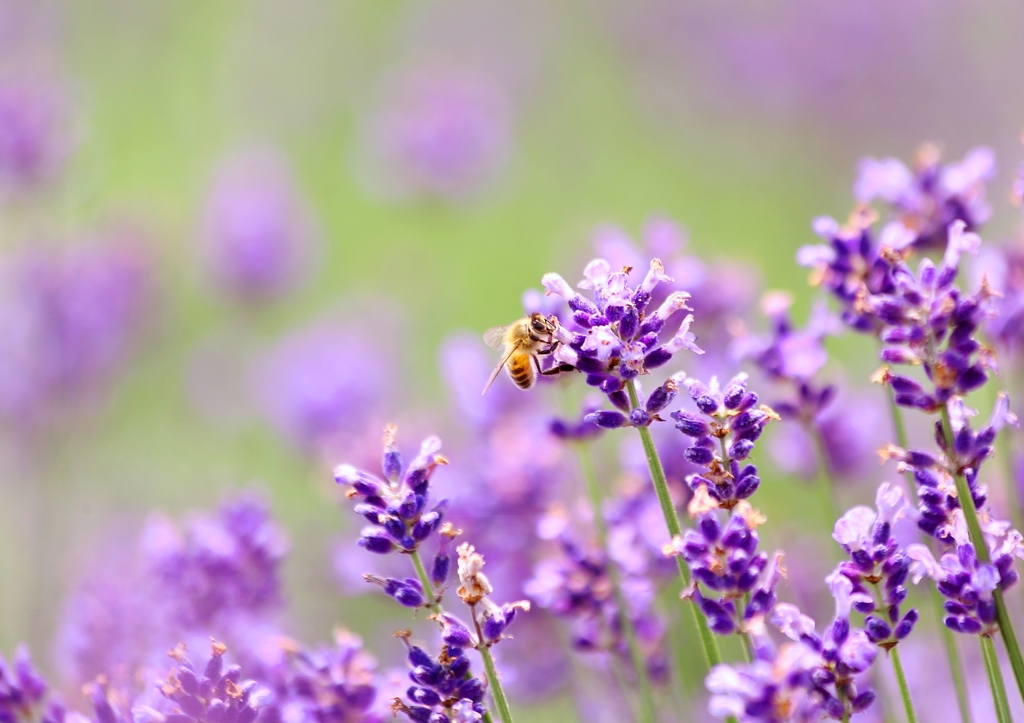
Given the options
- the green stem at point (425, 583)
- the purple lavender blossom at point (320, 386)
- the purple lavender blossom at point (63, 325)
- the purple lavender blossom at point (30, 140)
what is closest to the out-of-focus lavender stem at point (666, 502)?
the green stem at point (425, 583)

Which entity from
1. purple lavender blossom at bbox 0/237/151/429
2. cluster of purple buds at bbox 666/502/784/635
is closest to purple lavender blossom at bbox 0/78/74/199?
purple lavender blossom at bbox 0/237/151/429

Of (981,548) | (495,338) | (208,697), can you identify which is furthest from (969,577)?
(495,338)

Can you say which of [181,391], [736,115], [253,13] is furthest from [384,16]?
[181,391]

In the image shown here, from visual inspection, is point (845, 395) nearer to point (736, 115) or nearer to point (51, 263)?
point (51, 263)

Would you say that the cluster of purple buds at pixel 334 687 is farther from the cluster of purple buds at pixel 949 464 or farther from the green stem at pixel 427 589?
the cluster of purple buds at pixel 949 464

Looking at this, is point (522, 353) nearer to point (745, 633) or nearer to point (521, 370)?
point (521, 370)

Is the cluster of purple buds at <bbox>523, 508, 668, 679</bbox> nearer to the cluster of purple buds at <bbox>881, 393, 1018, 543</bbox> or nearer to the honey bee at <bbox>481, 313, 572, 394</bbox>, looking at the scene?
the honey bee at <bbox>481, 313, 572, 394</bbox>
